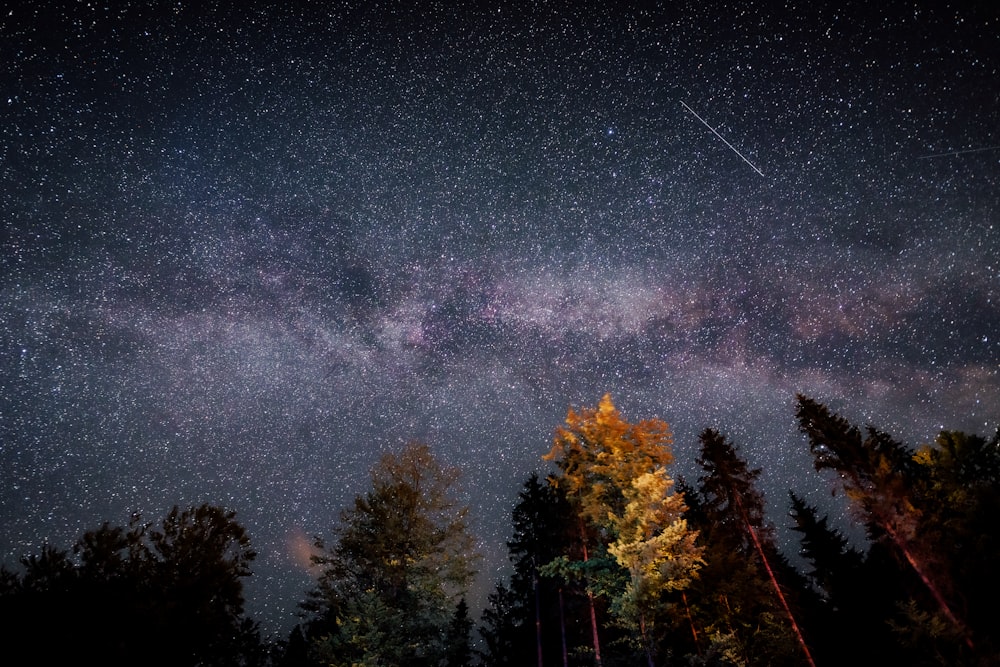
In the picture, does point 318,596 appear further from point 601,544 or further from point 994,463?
point 994,463

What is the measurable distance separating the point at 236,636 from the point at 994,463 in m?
28.3

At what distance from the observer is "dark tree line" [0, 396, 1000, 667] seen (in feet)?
40.0

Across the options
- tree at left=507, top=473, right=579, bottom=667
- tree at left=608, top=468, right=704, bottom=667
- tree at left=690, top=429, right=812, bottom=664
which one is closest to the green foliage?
tree at left=690, top=429, right=812, bottom=664

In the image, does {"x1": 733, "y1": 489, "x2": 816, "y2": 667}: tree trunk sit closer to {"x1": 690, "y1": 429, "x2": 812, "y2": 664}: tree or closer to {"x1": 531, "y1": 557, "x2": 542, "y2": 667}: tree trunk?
{"x1": 690, "y1": 429, "x2": 812, "y2": 664}: tree

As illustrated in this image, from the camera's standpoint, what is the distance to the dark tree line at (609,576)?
1220 centimetres

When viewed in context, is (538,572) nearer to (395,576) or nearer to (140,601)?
(395,576)

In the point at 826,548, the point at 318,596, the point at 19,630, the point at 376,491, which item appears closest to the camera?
the point at 19,630

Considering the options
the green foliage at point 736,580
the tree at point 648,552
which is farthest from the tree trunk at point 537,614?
the tree at point 648,552

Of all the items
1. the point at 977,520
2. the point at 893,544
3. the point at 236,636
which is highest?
the point at 977,520

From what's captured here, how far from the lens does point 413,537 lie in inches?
634

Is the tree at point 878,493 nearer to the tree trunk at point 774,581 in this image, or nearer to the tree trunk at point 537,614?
the tree trunk at point 774,581

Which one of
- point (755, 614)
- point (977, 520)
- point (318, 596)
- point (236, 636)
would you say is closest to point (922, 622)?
point (977, 520)

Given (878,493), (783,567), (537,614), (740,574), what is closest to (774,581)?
(740,574)

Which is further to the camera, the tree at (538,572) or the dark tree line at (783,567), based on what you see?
the tree at (538,572)
